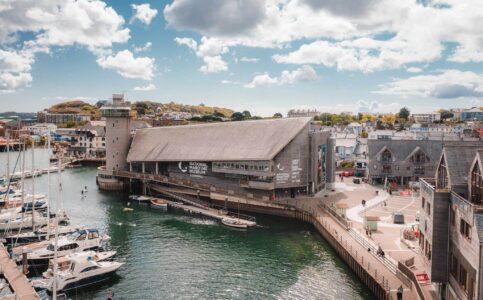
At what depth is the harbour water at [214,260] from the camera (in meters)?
37.5

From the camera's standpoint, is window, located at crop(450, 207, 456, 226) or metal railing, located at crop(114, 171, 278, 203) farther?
metal railing, located at crop(114, 171, 278, 203)

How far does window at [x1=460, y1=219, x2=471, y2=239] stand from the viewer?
85.4 feet

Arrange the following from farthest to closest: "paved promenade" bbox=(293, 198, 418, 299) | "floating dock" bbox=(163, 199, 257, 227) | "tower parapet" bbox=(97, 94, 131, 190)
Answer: "tower parapet" bbox=(97, 94, 131, 190) < "floating dock" bbox=(163, 199, 257, 227) < "paved promenade" bbox=(293, 198, 418, 299)

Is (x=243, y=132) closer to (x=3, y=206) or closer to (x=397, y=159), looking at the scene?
(x=397, y=159)

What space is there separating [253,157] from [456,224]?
41.2m

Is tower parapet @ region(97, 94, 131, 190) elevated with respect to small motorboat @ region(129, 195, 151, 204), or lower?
elevated

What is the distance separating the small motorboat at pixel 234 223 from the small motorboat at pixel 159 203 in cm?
1411

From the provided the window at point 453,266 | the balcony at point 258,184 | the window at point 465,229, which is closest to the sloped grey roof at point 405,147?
the balcony at point 258,184

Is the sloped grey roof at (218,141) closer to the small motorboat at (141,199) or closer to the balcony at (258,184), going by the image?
the balcony at (258,184)

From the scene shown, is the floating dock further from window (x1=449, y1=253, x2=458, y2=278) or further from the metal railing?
window (x1=449, y1=253, x2=458, y2=278)

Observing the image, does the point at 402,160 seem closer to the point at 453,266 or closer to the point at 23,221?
the point at 453,266

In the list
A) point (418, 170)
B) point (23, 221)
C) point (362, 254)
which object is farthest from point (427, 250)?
point (418, 170)

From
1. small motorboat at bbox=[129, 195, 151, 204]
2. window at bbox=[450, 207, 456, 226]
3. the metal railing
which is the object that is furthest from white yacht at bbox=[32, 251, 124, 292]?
small motorboat at bbox=[129, 195, 151, 204]

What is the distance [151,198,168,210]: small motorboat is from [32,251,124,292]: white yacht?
90.4 feet
